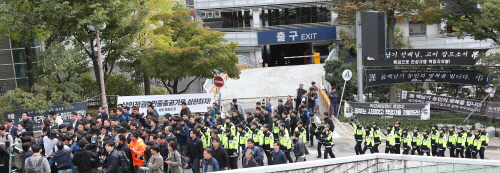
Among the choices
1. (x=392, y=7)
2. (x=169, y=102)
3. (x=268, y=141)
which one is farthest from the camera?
(x=392, y=7)

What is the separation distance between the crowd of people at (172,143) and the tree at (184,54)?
3704 mm

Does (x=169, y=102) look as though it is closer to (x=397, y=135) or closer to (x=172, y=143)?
(x=172, y=143)

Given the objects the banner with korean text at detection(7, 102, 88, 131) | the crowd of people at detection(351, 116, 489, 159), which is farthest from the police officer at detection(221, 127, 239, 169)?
the banner with korean text at detection(7, 102, 88, 131)

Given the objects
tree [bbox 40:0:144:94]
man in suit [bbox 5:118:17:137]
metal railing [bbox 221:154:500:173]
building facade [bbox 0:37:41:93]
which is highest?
tree [bbox 40:0:144:94]

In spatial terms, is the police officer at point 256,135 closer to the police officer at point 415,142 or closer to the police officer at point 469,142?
the police officer at point 415,142

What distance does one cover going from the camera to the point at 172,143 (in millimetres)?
9812

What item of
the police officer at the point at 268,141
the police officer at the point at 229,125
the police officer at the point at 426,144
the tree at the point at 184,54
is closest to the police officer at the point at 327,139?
the police officer at the point at 268,141

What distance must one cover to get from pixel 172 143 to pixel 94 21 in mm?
8688

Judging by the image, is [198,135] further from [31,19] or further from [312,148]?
[31,19]

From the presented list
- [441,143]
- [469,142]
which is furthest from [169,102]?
[469,142]

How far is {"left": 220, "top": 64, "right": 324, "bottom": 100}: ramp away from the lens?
26500mm

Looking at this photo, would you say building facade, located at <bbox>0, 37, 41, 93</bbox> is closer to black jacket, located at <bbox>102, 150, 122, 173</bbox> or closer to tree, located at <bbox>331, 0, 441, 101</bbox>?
black jacket, located at <bbox>102, 150, 122, 173</bbox>

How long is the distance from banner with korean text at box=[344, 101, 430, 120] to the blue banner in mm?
21034

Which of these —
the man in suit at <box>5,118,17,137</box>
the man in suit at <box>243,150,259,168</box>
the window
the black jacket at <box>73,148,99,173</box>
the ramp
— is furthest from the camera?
the window
